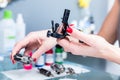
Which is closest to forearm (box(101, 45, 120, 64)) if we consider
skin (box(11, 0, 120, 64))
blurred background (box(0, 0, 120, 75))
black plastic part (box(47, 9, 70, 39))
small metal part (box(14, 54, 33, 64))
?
skin (box(11, 0, 120, 64))

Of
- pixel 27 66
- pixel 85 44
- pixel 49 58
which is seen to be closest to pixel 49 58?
pixel 49 58

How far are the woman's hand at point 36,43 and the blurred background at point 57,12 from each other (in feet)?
1.30

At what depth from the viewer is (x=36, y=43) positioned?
3.43ft

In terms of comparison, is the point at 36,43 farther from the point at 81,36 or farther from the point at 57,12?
the point at 57,12

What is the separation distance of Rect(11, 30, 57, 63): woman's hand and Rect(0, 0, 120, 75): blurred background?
396 mm

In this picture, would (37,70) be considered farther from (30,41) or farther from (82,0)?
(82,0)

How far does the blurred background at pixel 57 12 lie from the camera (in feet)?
4.64

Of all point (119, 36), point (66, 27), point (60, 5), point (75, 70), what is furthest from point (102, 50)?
point (60, 5)

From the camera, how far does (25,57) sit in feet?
3.11

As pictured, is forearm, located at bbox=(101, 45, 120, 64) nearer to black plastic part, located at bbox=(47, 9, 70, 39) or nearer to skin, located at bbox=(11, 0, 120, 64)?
skin, located at bbox=(11, 0, 120, 64)

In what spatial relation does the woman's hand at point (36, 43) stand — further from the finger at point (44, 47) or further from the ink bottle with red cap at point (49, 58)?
the ink bottle with red cap at point (49, 58)

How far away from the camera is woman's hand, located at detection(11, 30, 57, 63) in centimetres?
99

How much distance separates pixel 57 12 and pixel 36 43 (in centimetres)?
58

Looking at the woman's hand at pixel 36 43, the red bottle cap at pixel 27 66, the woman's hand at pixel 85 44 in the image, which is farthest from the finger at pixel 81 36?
the red bottle cap at pixel 27 66
